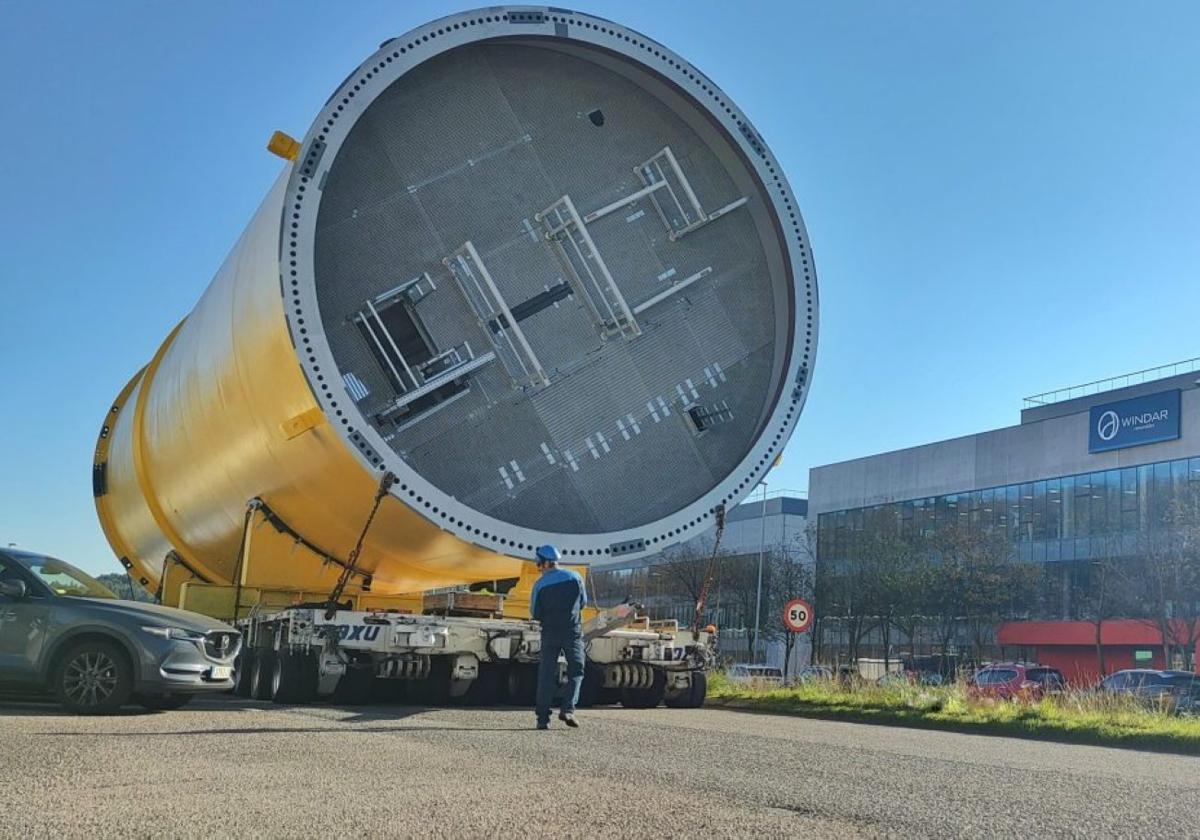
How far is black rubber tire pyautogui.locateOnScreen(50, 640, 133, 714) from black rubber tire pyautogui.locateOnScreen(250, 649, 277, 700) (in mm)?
1386

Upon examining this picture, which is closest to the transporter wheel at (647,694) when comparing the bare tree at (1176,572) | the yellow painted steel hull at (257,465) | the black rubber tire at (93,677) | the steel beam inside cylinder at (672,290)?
the yellow painted steel hull at (257,465)

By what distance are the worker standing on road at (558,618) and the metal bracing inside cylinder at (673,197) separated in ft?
10.1

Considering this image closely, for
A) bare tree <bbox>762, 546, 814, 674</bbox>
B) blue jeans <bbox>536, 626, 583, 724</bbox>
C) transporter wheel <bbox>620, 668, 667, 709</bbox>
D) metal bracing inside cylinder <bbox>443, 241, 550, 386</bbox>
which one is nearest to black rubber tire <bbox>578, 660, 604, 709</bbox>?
transporter wheel <bbox>620, 668, 667, 709</bbox>

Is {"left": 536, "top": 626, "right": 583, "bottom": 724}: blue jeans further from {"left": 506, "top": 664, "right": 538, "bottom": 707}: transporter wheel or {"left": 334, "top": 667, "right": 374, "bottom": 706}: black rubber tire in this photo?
{"left": 506, "top": 664, "right": 538, "bottom": 707}: transporter wheel

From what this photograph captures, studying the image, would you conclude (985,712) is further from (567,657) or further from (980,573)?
(980,573)

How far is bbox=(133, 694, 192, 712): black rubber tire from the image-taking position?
9.12 metres

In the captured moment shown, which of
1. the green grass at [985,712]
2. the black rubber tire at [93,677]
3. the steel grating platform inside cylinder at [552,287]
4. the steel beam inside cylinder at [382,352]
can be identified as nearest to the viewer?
the black rubber tire at [93,677]

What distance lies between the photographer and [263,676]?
995cm

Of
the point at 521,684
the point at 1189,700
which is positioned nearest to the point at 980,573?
the point at 1189,700

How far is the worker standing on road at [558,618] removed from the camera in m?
8.24

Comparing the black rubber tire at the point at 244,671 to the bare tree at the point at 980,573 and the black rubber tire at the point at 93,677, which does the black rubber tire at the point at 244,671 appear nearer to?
the black rubber tire at the point at 93,677

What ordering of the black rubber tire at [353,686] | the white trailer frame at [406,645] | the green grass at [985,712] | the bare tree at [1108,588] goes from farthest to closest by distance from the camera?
1. the bare tree at [1108,588]
2. the green grass at [985,712]
3. the black rubber tire at [353,686]
4. the white trailer frame at [406,645]

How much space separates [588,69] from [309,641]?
16.1 ft

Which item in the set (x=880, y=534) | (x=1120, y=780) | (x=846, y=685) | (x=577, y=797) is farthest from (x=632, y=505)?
(x=880, y=534)
